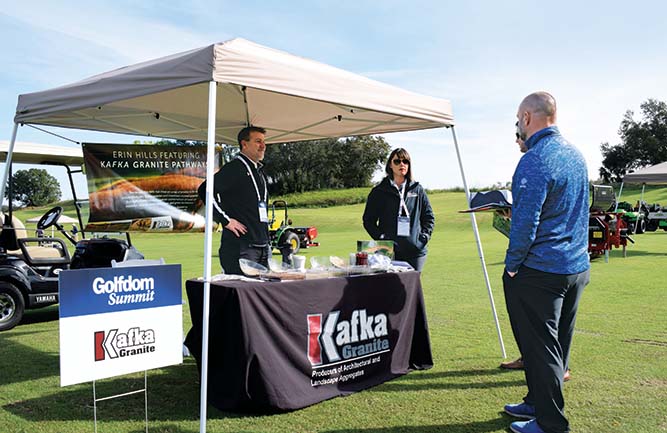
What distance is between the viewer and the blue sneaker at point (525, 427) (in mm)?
2955

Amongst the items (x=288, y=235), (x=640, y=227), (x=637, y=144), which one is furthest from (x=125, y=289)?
(x=637, y=144)

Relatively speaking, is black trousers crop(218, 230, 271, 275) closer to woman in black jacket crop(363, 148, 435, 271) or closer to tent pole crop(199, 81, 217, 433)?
woman in black jacket crop(363, 148, 435, 271)

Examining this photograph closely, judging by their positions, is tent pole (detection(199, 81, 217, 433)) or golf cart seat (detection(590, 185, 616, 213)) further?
golf cart seat (detection(590, 185, 616, 213))

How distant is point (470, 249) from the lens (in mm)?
15211

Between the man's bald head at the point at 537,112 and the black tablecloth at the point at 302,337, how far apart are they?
155 centimetres

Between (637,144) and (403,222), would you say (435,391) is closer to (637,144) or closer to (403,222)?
(403,222)

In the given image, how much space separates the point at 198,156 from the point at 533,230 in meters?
4.64

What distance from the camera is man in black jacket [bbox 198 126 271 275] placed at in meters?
4.38

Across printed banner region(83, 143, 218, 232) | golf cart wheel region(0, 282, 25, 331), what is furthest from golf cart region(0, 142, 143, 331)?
printed banner region(83, 143, 218, 232)

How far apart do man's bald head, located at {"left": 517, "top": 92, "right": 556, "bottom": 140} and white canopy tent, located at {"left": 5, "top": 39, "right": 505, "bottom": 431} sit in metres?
1.25

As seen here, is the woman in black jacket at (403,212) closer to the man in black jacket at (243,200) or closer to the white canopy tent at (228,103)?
the white canopy tent at (228,103)

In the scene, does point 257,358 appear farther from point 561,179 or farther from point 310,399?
point 561,179

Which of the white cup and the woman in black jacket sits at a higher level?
the woman in black jacket

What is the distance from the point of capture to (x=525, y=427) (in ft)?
9.84
